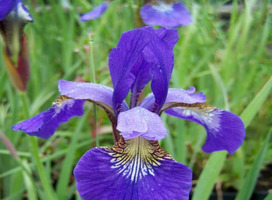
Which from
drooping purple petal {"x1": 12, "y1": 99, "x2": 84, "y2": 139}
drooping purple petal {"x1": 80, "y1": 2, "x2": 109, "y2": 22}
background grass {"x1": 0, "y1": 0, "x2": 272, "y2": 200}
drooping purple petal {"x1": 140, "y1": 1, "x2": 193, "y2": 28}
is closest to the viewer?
drooping purple petal {"x1": 12, "y1": 99, "x2": 84, "y2": 139}

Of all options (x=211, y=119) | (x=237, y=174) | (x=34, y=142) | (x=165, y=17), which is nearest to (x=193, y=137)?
(x=237, y=174)

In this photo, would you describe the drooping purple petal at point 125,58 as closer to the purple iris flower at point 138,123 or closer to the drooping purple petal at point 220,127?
the purple iris flower at point 138,123

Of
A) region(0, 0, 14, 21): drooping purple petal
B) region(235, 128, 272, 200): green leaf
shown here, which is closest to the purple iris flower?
region(235, 128, 272, 200): green leaf

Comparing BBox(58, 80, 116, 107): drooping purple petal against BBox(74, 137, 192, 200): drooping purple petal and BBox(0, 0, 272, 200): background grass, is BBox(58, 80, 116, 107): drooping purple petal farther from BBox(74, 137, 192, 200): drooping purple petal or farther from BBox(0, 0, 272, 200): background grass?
BBox(0, 0, 272, 200): background grass

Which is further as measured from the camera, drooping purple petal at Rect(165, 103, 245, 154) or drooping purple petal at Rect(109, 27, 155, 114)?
drooping purple petal at Rect(165, 103, 245, 154)

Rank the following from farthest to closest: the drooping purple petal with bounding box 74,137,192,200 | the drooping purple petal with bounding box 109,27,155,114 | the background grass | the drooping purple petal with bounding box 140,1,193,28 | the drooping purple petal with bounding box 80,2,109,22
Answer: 1. the drooping purple petal with bounding box 80,2,109,22
2. the drooping purple petal with bounding box 140,1,193,28
3. the background grass
4. the drooping purple petal with bounding box 109,27,155,114
5. the drooping purple petal with bounding box 74,137,192,200

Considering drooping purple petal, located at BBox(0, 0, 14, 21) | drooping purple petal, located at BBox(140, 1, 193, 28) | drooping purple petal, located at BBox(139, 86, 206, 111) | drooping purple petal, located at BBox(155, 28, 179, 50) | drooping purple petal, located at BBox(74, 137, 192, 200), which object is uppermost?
drooping purple petal, located at BBox(0, 0, 14, 21)

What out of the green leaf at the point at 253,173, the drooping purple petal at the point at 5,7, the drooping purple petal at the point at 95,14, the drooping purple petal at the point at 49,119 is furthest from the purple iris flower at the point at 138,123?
the drooping purple petal at the point at 95,14
